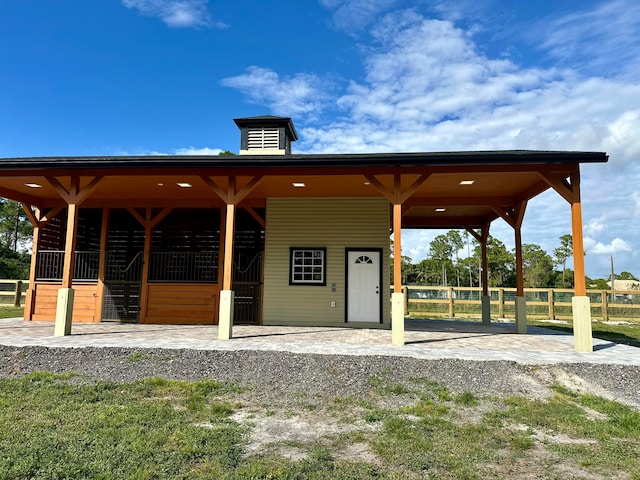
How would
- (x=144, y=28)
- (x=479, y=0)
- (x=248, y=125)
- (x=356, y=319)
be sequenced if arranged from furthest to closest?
(x=248, y=125) < (x=144, y=28) < (x=356, y=319) < (x=479, y=0)

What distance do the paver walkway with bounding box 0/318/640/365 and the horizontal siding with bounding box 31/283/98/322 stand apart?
123 centimetres

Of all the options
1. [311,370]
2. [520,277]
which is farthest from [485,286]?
[311,370]

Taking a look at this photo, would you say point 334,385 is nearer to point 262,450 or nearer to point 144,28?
point 262,450

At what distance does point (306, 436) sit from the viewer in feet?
10.5

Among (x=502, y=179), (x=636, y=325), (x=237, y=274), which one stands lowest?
(x=636, y=325)

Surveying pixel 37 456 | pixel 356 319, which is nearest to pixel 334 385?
pixel 37 456

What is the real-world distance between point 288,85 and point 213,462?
9.96 metres

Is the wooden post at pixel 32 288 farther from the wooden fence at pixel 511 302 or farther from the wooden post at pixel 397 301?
the wooden post at pixel 397 301

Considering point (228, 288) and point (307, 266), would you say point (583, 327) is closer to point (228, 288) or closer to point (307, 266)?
point (307, 266)

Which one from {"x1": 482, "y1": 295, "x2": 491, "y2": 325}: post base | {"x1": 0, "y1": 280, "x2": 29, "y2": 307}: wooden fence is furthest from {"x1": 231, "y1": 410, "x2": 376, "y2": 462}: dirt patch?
{"x1": 0, "y1": 280, "x2": 29, "y2": 307}: wooden fence

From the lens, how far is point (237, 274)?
1000 cm

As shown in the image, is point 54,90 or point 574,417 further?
point 54,90

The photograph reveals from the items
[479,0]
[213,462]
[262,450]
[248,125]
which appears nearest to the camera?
[213,462]

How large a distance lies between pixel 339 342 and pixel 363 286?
300 centimetres
